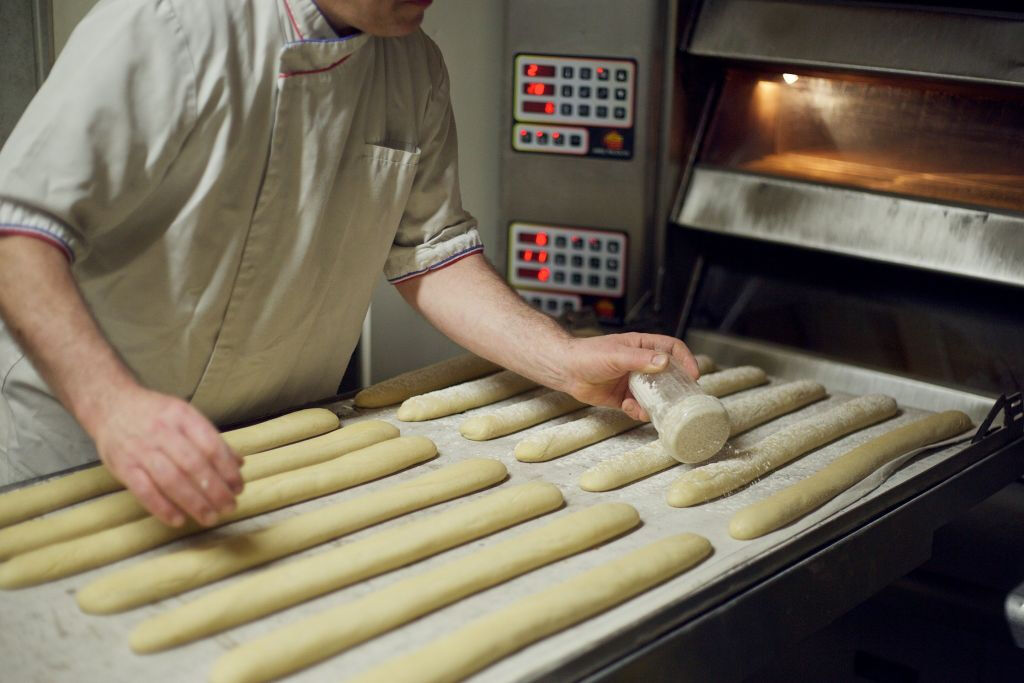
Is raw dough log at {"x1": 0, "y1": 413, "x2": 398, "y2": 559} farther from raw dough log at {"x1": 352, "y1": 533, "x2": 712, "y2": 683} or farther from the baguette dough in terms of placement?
raw dough log at {"x1": 352, "y1": 533, "x2": 712, "y2": 683}

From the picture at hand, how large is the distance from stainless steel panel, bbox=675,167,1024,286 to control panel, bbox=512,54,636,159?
0.22m

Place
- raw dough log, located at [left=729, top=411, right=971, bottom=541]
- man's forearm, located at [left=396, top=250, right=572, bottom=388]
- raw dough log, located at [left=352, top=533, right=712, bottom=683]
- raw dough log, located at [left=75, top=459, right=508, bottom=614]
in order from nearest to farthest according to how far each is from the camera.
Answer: raw dough log, located at [left=352, top=533, right=712, bottom=683] < raw dough log, located at [left=75, top=459, right=508, bottom=614] < raw dough log, located at [left=729, top=411, right=971, bottom=541] < man's forearm, located at [left=396, top=250, right=572, bottom=388]

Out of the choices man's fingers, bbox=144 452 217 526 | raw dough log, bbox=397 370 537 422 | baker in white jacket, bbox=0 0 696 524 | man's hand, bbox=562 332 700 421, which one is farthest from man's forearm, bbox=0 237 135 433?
man's hand, bbox=562 332 700 421

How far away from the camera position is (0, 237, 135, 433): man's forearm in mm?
1248

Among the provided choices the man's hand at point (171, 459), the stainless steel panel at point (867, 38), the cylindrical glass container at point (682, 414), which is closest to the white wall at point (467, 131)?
the stainless steel panel at point (867, 38)

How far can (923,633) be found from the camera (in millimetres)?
2025

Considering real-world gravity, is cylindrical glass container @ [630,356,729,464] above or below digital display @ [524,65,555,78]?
below

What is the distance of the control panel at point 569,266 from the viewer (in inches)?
97.8

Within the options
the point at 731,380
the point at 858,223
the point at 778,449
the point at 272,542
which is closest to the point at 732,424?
the point at 778,449

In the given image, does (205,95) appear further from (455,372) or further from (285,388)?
(455,372)

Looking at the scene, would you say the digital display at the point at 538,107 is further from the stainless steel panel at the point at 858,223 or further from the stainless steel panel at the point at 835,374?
the stainless steel panel at the point at 835,374

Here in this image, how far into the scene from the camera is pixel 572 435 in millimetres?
1758

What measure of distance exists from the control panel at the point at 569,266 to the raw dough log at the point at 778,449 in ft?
2.24

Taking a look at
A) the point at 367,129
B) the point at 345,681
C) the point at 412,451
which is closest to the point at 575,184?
the point at 367,129
